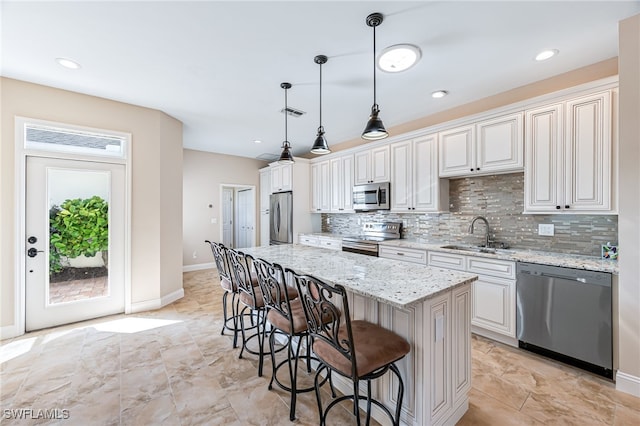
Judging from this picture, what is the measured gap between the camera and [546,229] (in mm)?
2902

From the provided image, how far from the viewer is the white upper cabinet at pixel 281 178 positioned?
5559 mm

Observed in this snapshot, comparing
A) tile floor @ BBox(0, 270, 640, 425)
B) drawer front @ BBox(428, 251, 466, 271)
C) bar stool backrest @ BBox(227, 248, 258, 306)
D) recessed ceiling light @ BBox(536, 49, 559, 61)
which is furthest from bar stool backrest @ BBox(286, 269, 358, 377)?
recessed ceiling light @ BBox(536, 49, 559, 61)

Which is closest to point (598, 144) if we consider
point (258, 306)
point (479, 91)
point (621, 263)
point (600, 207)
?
point (600, 207)

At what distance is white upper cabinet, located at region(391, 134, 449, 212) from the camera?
3.62 m

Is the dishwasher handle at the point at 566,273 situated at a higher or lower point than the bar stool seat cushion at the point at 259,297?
higher

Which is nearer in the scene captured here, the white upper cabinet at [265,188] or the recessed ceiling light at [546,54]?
the recessed ceiling light at [546,54]

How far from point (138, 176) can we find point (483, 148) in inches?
172

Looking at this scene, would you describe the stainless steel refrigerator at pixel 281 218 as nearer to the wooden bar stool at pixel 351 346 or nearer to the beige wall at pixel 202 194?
the beige wall at pixel 202 194

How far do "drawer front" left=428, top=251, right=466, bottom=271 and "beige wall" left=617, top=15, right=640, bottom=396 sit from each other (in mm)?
1200

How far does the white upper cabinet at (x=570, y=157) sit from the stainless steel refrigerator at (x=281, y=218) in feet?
Answer: 12.8

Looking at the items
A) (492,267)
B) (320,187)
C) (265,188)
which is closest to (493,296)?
(492,267)

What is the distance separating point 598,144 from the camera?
238 cm

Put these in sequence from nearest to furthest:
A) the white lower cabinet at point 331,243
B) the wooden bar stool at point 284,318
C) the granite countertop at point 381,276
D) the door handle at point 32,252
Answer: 1. the granite countertop at point 381,276
2. the wooden bar stool at point 284,318
3. the door handle at point 32,252
4. the white lower cabinet at point 331,243

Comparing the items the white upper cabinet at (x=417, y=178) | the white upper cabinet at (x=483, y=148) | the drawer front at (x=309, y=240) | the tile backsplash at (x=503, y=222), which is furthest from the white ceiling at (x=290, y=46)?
the drawer front at (x=309, y=240)
